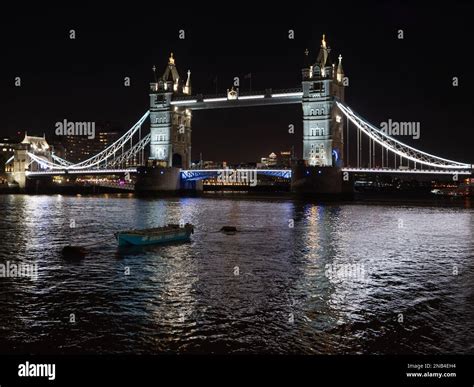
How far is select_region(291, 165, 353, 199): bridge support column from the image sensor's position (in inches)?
3290

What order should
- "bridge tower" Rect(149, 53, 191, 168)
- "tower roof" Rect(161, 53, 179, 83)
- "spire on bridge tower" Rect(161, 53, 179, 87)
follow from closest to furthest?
1. "bridge tower" Rect(149, 53, 191, 168)
2. "spire on bridge tower" Rect(161, 53, 179, 87)
3. "tower roof" Rect(161, 53, 179, 83)

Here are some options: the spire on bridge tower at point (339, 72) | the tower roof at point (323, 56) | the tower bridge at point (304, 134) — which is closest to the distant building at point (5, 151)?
the tower bridge at point (304, 134)

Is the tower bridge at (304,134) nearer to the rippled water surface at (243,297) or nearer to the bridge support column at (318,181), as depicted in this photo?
the bridge support column at (318,181)

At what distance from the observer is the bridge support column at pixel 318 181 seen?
83562 millimetres

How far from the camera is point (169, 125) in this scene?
104812 mm

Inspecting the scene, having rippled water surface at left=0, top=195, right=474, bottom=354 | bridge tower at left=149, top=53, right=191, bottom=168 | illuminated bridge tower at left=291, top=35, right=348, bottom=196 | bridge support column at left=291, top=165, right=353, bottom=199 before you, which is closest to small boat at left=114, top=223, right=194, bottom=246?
→ rippled water surface at left=0, top=195, right=474, bottom=354

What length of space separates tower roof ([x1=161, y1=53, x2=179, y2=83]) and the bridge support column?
37980mm

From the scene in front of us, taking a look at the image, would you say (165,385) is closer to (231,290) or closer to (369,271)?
(231,290)

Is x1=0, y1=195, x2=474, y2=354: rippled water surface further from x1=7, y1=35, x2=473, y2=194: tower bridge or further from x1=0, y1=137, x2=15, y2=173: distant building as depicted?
x1=0, y1=137, x2=15, y2=173: distant building

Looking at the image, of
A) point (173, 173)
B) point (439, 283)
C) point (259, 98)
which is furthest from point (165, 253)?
point (173, 173)

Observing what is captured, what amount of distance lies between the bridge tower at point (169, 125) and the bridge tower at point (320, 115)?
90.9 ft

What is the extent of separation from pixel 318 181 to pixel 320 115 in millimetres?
12520

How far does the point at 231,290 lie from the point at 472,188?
10835 centimetres

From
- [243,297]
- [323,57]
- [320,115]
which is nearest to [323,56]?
[323,57]
